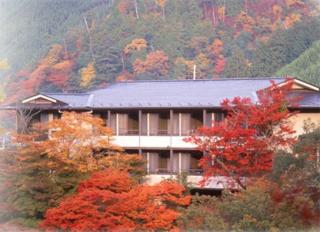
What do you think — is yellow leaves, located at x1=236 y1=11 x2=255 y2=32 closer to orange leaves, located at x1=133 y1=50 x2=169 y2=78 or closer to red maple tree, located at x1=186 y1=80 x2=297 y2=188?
orange leaves, located at x1=133 y1=50 x2=169 y2=78

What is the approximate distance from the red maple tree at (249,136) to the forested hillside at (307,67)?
1417cm

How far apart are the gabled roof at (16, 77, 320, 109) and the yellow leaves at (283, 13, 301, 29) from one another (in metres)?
20.0

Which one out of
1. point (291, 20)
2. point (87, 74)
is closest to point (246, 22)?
point (291, 20)

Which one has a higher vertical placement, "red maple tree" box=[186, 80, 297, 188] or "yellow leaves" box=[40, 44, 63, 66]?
"yellow leaves" box=[40, 44, 63, 66]

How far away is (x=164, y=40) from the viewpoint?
33.2 m

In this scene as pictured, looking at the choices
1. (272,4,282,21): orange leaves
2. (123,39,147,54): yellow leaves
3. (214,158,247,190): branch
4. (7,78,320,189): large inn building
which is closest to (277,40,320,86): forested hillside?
(272,4,282,21): orange leaves

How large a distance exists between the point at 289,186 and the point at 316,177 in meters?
0.51

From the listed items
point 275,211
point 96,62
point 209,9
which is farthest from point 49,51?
point 275,211

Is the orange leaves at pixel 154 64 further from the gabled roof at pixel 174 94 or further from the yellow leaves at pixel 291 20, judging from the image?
the gabled roof at pixel 174 94

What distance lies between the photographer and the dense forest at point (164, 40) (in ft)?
95.8

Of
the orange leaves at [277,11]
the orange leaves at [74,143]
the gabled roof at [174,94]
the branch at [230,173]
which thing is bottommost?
the branch at [230,173]

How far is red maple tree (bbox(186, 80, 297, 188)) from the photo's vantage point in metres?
12.9

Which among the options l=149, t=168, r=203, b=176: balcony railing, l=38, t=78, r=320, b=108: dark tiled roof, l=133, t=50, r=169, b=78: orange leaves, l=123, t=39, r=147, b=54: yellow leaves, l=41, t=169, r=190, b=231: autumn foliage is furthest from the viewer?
l=123, t=39, r=147, b=54: yellow leaves

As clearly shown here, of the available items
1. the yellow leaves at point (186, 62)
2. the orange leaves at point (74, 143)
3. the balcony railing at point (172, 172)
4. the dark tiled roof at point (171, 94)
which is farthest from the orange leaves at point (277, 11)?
the orange leaves at point (74, 143)
